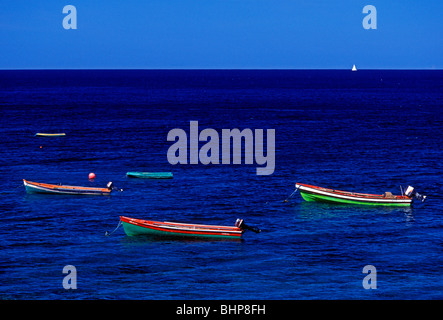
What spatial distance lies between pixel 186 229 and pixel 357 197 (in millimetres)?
23943

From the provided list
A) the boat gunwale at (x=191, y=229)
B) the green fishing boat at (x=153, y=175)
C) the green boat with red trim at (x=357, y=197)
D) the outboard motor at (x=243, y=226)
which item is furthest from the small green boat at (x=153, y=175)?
the outboard motor at (x=243, y=226)

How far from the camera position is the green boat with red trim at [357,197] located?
234 ft

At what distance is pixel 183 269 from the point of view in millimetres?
51125

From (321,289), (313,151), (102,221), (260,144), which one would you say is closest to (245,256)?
(321,289)

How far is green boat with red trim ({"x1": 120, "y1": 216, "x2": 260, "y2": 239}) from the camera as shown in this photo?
193 ft

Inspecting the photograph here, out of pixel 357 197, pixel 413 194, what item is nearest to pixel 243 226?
pixel 357 197

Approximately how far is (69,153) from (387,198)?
202 feet

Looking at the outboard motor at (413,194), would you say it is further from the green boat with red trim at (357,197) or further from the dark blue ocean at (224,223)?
Answer: the dark blue ocean at (224,223)

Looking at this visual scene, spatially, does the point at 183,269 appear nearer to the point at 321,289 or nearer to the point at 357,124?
the point at 321,289

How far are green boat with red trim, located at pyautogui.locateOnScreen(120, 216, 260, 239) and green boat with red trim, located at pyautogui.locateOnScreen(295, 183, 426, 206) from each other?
654 inches

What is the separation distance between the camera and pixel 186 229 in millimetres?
58875

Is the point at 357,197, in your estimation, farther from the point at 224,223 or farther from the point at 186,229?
the point at 186,229

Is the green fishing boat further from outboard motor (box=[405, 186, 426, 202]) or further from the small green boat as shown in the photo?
outboard motor (box=[405, 186, 426, 202])
